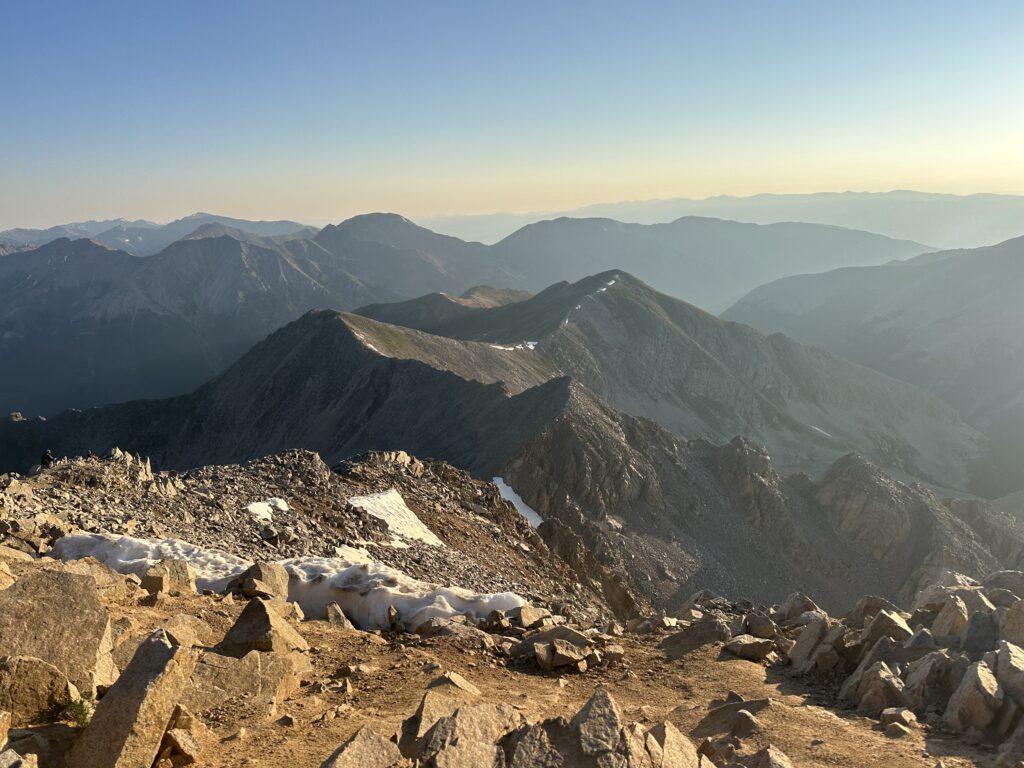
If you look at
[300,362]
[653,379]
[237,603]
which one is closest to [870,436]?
[653,379]

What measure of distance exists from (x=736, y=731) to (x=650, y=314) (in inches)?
5100

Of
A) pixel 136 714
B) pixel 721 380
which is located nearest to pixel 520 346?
pixel 721 380

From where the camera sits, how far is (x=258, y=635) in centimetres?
1258

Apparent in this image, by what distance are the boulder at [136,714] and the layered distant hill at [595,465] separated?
3689cm

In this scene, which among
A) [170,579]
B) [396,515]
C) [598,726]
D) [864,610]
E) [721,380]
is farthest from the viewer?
[721,380]

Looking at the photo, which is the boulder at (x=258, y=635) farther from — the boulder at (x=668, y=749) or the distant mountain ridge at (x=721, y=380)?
the distant mountain ridge at (x=721, y=380)

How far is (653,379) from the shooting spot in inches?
4887

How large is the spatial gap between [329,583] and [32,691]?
9283 millimetres

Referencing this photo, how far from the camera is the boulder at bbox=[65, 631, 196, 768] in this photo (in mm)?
8070

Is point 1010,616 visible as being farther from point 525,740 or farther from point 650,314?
point 650,314

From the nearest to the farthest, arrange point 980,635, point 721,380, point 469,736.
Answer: point 469,736 → point 980,635 → point 721,380

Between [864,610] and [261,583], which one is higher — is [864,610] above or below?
below

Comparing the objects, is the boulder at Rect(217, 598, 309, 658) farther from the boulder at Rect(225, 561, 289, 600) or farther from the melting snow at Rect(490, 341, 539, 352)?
the melting snow at Rect(490, 341, 539, 352)

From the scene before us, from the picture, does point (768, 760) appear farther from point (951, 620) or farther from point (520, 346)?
point (520, 346)
